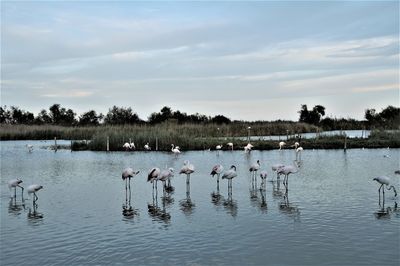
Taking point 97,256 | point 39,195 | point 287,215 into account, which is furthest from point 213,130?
point 97,256

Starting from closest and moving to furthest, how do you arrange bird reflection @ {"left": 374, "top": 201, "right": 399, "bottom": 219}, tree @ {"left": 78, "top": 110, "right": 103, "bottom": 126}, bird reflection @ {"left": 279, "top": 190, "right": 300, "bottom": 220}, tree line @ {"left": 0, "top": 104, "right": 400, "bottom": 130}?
1. bird reflection @ {"left": 374, "top": 201, "right": 399, "bottom": 219}
2. bird reflection @ {"left": 279, "top": 190, "right": 300, "bottom": 220}
3. tree line @ {"left": 0, "top": 104, "right": 400, "bottom": 130}
4. tree @ {"left": 78, "top": 110, "right": 103, "bottom": 126}

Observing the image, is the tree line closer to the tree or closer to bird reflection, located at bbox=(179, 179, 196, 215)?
the tree

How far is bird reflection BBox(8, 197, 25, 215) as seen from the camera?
12683mm

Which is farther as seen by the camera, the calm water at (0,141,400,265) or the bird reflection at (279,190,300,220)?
the bird reflection at (279,190,300,220)

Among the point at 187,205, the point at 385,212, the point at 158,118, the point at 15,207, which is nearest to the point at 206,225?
the point at 187,205

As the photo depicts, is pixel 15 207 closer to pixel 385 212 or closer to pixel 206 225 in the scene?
pixel 206 225

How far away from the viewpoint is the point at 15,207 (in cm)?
1331

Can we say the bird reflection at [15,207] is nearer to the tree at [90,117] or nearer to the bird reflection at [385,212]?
the bird reflection at [385,212]

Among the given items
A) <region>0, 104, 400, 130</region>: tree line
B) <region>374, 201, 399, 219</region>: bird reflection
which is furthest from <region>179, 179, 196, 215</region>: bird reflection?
<region>0, 104, 400, 130</region>: tree line

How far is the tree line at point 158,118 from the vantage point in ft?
223

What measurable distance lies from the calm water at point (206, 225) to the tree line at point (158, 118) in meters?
36.6

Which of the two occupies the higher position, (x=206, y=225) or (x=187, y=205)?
(x=187, y=205)

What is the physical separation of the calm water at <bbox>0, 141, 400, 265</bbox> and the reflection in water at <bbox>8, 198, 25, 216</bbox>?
0.10 ft

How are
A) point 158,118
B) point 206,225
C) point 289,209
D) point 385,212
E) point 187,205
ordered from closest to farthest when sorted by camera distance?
point 206,225, point 385,212, point 289,209, point 187,205, point 158,118
